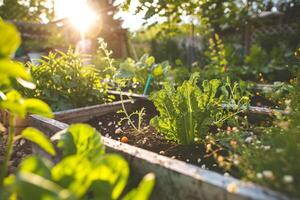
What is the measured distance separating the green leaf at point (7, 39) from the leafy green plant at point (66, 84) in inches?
66.0

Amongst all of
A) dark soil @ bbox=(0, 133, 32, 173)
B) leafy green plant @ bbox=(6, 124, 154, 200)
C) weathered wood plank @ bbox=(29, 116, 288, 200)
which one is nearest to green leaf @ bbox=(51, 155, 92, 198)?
leafy green plant @ bbox=(6, 124, 154, 200)

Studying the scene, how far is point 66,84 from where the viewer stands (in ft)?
8.67

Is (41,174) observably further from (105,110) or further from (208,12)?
(208,12)

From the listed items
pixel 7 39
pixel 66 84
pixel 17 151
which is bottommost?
pixel 17 151

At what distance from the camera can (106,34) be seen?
624cm

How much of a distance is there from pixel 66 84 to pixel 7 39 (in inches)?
69.4

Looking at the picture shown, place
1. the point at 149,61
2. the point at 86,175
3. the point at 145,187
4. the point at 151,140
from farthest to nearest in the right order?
the point at 149,61 < the point at 151,140 < the point at 86,175 < the point at 145,187

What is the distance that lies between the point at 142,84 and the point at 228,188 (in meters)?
2.51

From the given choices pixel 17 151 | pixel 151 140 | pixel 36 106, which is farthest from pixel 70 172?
pixel 17 151

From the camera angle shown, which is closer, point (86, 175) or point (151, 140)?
point (86, 175)

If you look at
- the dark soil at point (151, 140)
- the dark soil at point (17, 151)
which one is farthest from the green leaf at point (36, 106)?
the dark soil at point (17, 151)

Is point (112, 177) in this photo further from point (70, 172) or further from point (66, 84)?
point (66, 84)

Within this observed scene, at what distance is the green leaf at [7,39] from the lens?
2.93 ft

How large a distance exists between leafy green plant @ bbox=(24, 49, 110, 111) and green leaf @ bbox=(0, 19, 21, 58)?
1.68 metres
